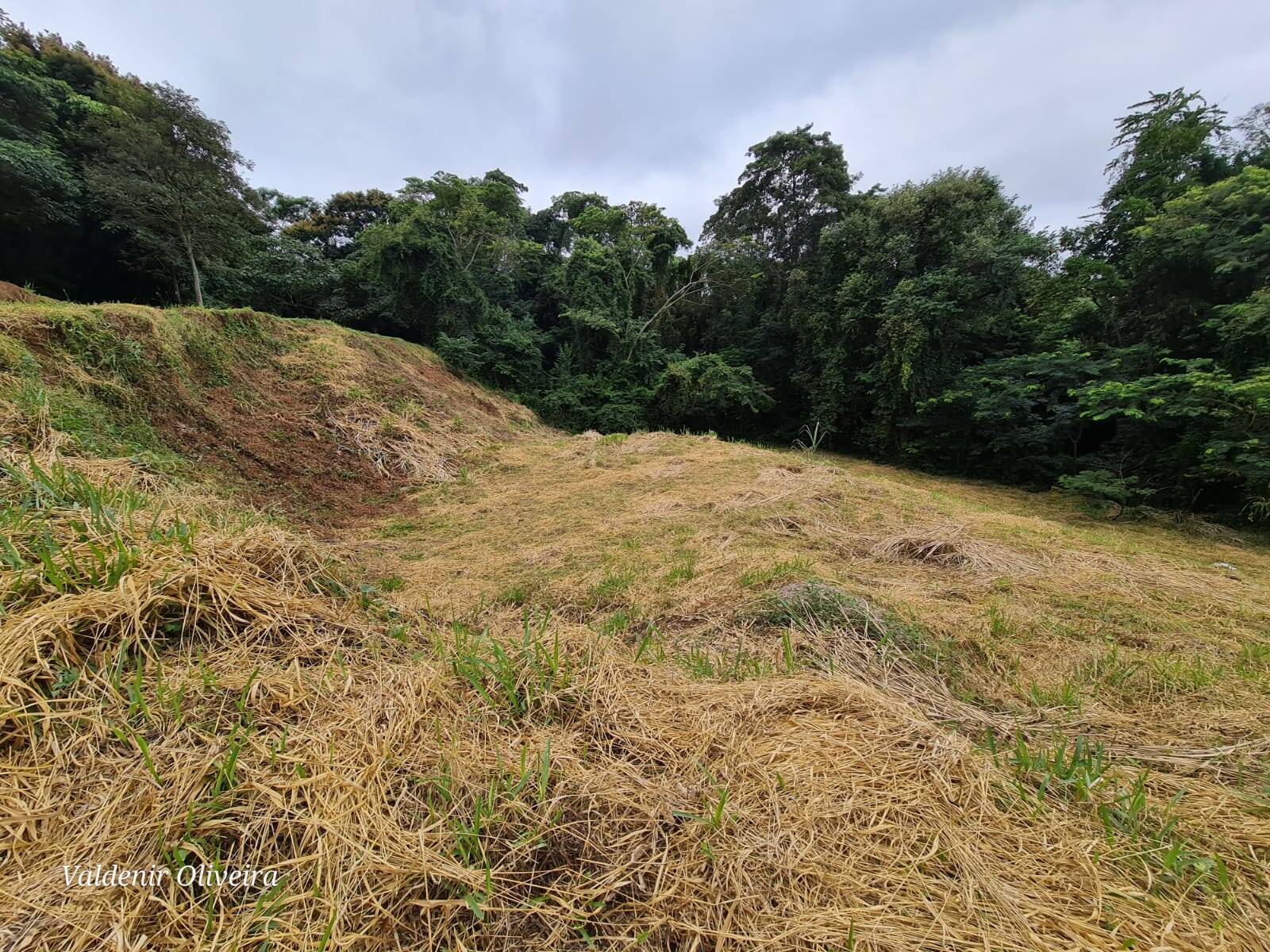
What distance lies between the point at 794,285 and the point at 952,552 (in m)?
12.0

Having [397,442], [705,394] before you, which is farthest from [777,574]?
[705,394]

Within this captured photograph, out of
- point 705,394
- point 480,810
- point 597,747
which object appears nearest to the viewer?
point 480,810

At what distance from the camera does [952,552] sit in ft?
11.9

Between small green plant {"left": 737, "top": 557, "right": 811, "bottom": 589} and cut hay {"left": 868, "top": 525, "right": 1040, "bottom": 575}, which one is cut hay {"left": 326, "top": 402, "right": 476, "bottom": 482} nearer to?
small green plant {"left": 737, "top": 557, "right": 811, "bottom": 589}

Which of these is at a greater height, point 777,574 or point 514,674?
point 514,674

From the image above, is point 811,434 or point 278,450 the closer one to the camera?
point 278,450

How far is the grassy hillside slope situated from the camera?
0.94m

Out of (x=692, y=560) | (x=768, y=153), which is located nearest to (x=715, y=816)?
(x=692, y=560)

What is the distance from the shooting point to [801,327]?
13.7 m

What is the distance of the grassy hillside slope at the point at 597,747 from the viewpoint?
0.94m

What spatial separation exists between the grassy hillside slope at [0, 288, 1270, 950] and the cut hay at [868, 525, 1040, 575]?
8.7 inches

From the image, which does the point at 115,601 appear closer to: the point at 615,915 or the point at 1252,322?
the point at 615,915

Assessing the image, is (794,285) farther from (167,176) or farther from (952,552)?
(167,176)

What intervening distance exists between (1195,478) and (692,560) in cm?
827
